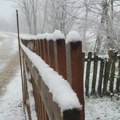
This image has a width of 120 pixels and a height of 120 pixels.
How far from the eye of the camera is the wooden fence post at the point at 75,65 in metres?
1.14

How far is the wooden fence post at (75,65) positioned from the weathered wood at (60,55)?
0.22 m

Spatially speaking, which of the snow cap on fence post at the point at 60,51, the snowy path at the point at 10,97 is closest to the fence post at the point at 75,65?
the snow cap on fence post at the point at 60,51

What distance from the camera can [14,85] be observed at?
36.7 feet

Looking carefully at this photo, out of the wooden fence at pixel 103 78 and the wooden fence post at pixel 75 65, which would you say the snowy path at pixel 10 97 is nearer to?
the wooden fence at pixel 103 78

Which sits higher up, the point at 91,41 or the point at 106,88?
the point at 91,41

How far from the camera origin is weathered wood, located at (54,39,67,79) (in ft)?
4.61

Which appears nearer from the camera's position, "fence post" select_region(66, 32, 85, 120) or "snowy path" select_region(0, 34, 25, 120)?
"fence post" select_region(66, 32, 85, 120)

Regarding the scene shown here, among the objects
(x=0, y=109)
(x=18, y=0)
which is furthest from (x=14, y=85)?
(x=18, y=0)

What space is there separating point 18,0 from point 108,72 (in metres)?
24.1

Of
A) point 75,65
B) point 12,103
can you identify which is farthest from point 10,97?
point 75,65

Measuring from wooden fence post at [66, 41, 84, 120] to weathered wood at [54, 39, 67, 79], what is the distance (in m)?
0.22

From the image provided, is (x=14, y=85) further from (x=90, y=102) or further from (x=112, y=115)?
(x=112, y=115)

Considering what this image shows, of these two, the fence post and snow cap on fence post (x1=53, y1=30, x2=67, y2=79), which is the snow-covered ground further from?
the fence post

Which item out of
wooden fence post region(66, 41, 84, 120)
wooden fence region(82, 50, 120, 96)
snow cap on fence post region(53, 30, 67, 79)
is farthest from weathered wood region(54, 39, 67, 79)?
wooden fence region(82, 50, 120, 96)
